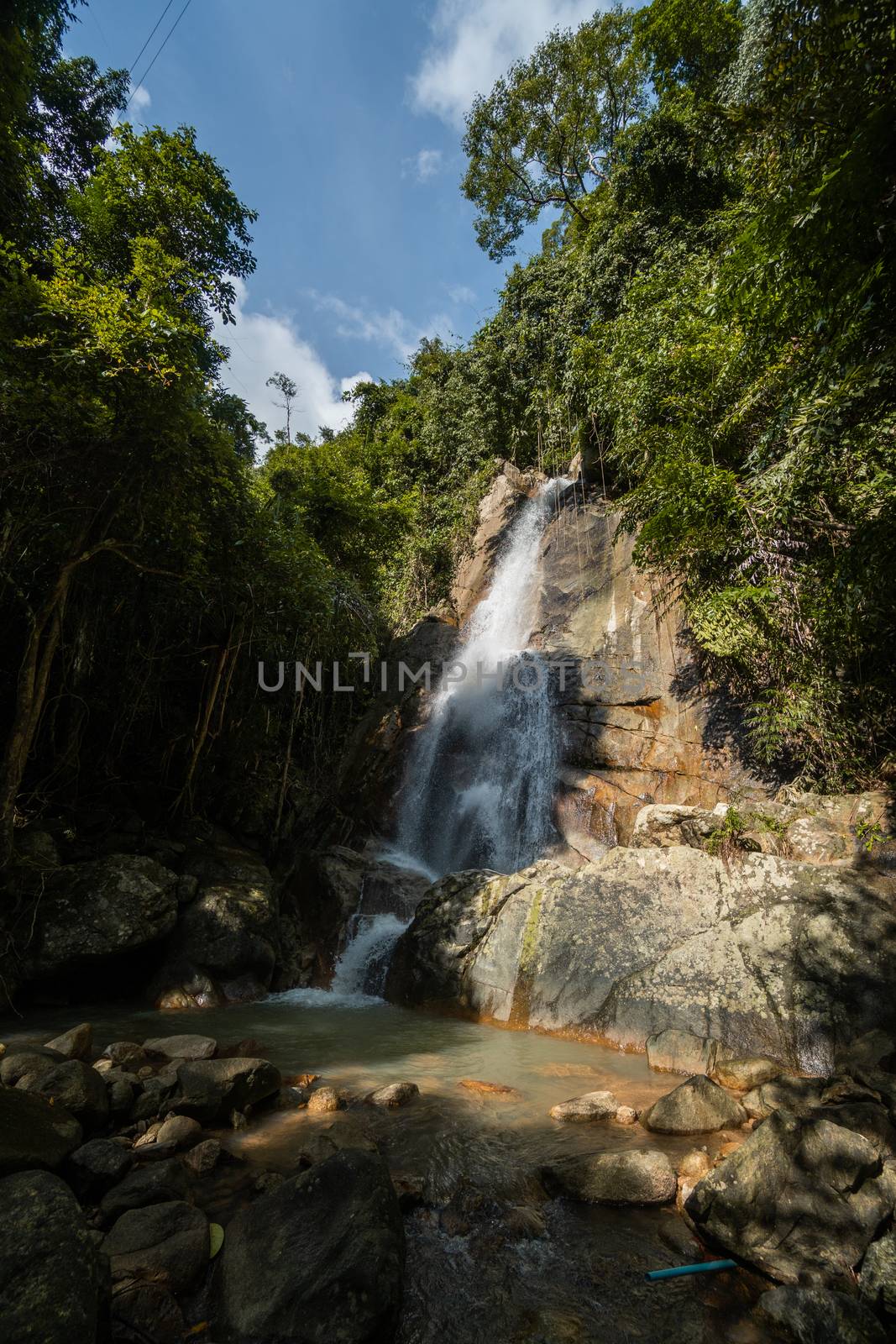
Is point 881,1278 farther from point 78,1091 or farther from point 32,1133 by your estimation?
point 78,1091

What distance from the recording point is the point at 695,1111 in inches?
141

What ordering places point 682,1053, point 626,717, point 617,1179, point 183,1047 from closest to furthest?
point 617,1179, point 183,1047, point 682,1053, point 626,717

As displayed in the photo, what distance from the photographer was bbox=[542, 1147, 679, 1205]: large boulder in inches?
114

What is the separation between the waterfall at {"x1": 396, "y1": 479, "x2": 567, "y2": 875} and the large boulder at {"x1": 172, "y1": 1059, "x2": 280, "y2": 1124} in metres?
6.29

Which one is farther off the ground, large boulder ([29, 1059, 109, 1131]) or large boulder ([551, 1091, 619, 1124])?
large boulder ([29, 1059, 109, 1131])

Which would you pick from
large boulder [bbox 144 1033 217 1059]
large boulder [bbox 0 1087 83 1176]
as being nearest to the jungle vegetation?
large boulder [bbox 144 1033 217 1059]

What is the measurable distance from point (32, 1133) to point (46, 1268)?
111cm

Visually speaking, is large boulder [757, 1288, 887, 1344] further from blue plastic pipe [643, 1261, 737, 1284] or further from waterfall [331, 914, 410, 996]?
waterfall [331, 914, 410, 996]

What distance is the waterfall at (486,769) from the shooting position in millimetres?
10203

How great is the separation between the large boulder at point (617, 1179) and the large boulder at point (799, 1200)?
172 mm

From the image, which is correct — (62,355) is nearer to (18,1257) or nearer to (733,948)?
(18,1257)

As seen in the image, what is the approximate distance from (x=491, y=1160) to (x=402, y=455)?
905 inches

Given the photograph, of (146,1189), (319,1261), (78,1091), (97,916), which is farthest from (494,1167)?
(97,916)

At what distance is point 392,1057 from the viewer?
5113mm
